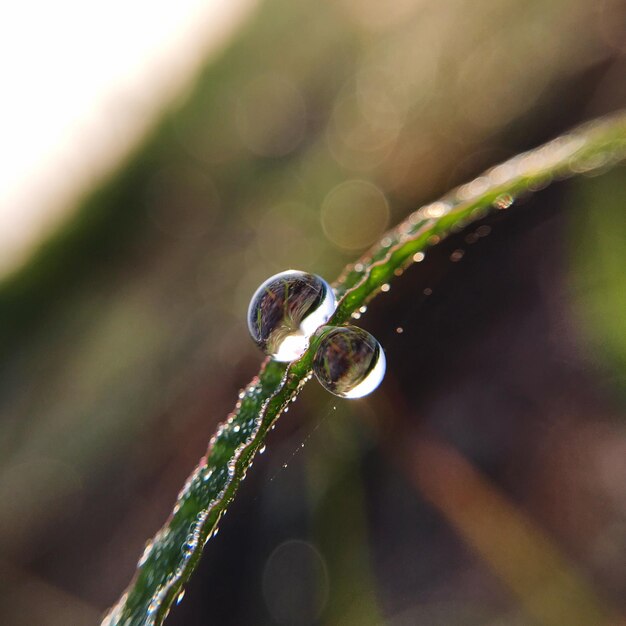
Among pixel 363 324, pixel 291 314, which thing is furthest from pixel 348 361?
pixel 363 324

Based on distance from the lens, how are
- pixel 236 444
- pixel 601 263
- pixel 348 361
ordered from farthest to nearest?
pixel 601 263 → pixel 348 361 → pixel 236 444

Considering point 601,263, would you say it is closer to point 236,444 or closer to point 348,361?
point 348,361

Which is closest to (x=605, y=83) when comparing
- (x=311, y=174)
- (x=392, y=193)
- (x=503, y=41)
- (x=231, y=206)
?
(x=503, y=41)

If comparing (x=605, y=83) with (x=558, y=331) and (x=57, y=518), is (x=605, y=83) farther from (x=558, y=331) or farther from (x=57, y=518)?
(x=57, y=518)

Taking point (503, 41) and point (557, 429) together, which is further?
point (503, 41)

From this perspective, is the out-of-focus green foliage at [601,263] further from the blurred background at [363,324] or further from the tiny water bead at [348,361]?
the tiny water bead at [348,361]

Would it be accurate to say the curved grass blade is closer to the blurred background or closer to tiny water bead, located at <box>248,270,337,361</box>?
tiny water bead, located at <box>248,270,337,361</box>
